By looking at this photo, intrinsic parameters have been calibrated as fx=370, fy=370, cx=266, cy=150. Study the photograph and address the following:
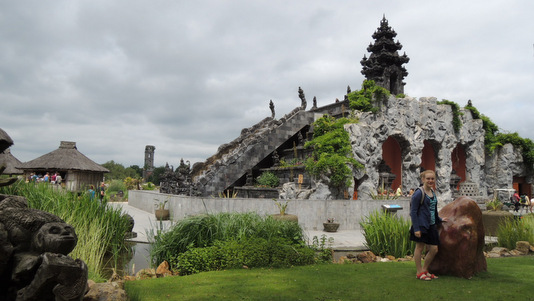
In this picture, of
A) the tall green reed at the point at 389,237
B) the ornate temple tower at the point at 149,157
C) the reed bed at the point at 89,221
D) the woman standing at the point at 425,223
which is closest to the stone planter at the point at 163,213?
the reed bed at the point at 89,221

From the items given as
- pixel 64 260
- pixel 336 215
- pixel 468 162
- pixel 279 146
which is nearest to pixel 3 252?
pixel 64 260

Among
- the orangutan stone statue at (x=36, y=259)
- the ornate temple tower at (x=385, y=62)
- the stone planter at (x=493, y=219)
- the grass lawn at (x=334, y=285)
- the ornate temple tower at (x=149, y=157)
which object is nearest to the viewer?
the orangutan stone statue at (x=36, y=259)

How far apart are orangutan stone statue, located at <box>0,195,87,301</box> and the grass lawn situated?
1151 mm

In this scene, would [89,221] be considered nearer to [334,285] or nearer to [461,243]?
[334,285]

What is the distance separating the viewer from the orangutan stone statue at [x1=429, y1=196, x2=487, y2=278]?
5426 mm

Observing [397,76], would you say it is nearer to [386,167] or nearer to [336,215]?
[386,167]

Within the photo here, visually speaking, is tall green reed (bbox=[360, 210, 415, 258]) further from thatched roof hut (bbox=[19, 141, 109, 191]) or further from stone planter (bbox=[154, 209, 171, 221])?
thatched roof hut (bbox=[19, 141, 109, 191])

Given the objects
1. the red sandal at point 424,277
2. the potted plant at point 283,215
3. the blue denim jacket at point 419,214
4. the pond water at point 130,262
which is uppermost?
the blue denim jacket at point 419,214

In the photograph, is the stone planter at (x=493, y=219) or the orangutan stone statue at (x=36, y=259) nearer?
the orangutan stone statue at (x=36, y=259)

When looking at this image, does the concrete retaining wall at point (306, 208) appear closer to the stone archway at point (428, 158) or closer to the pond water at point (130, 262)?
the pond water at point (130, 262)

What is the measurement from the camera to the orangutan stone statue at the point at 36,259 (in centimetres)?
311

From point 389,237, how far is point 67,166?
26.6 m

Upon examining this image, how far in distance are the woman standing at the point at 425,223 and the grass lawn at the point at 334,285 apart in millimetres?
289

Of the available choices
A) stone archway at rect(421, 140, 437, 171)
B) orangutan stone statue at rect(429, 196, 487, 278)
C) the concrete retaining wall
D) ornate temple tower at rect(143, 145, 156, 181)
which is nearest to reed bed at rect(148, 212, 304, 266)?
orangutan stone statue at rect(429, 196, 487, 278)
